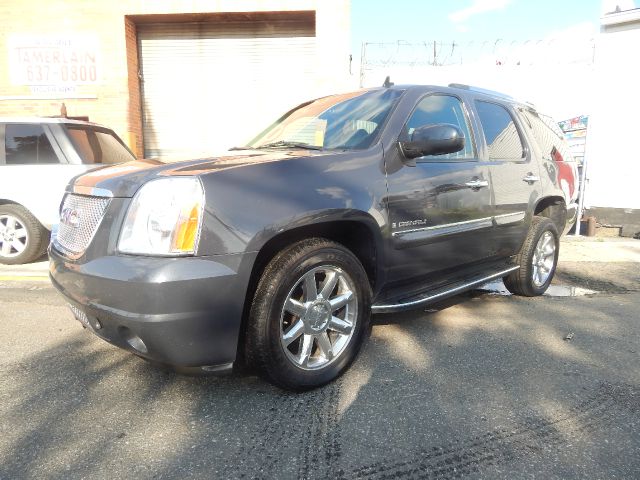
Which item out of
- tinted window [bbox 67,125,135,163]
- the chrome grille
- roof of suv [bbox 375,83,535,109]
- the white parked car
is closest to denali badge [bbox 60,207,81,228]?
the chrome grille

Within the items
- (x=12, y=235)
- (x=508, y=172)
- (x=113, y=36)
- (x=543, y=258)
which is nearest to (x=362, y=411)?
(x=508, y=172)

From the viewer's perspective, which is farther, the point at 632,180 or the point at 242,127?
the point at 242,127

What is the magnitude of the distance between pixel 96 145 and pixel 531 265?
16.9 ft

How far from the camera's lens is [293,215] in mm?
2434

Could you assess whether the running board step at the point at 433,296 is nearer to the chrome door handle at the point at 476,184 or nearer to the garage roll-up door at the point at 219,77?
the chrome door handle at the point at 476,184

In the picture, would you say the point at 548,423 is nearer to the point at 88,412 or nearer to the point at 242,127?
the point at 88,412

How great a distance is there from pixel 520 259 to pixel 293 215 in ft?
9.24

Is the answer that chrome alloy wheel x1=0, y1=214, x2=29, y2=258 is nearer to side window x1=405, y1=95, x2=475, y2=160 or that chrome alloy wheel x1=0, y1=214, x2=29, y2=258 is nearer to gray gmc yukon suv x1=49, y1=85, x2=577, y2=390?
gray gmc yukon suv x1=49, y1=85, x2=577, y2=390

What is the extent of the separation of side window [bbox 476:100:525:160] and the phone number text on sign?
358 inches

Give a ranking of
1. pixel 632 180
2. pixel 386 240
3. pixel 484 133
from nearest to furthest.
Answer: pixel 386 240 → pixel 484 133 → pixel 632 180

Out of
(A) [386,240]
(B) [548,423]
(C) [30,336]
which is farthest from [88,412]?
(B) [548,423]

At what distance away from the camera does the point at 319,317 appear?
268cm

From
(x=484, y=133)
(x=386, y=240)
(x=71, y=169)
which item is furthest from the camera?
(x=71, y=169)

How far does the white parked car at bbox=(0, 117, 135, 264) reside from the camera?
5613 mm
